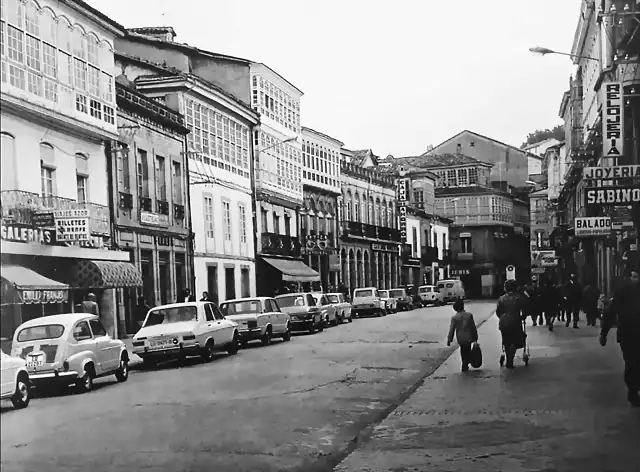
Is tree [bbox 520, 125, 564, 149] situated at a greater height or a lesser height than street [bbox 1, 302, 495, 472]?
greater

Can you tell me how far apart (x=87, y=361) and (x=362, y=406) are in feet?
18.5

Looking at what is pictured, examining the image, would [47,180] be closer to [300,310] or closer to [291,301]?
[300,310]

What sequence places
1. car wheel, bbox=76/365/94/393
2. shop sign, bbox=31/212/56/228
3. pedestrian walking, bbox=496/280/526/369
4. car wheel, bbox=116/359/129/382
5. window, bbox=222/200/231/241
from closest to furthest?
shop sign, bbox=31/212/56/228 → car wheel, bbox=76/365/94/393 → car wheel, bbox=116/359/129/382 → pedestrian walking, bbox=496/280/526/369 → window, bbox=222/200/231/241

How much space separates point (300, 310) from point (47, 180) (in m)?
27.7

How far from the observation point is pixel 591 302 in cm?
3020

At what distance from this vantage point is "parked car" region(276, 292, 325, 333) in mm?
31531

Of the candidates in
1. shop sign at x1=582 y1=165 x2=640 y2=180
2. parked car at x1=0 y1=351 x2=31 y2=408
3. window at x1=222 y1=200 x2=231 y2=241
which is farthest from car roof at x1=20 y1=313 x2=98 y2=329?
window at x1=222 y1=200 x2=231 y2=241

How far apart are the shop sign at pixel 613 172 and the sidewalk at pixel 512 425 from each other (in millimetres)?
7144

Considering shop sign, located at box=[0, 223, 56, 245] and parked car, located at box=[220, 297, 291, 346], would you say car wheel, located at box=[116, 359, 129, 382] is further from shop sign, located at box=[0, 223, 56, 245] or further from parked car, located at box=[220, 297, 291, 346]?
parked car, located at box=[220, 297, 291, 346]

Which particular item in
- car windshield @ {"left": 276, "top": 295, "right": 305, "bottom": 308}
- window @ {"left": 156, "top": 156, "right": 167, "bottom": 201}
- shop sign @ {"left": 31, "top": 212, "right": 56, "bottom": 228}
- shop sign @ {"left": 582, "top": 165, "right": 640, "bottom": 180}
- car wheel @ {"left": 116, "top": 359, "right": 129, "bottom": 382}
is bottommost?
car windshield @ {"left": 276, "top": 295, "right": 305, "bottom": 308}

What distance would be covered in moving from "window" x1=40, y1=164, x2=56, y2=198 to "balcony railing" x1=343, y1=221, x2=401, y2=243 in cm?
5781

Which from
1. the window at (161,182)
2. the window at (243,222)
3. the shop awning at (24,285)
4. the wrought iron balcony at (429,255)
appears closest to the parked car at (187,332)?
the window at (161,182)

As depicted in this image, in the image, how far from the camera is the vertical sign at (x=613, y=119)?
24.4m

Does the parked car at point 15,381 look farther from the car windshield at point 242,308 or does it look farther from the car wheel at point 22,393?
the car windshield at point 242,308
